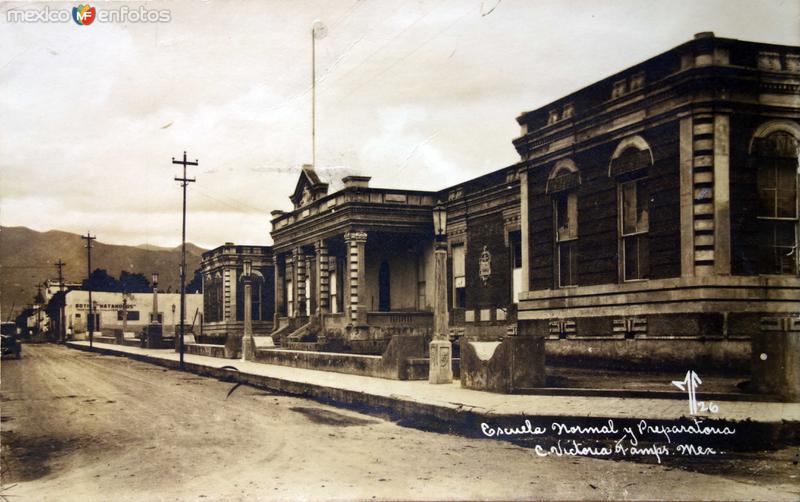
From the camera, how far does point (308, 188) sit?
36594 mm

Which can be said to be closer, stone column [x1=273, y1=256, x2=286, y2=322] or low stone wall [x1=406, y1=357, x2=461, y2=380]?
low stone wall [x1=406, y1=357, x2=461, y2=380]

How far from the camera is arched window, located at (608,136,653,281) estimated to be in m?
15.1

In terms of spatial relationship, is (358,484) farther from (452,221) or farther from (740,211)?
(452,221)

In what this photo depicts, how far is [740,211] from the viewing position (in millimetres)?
13227

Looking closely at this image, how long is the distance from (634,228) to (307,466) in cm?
1007

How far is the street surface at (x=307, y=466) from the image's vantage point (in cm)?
687

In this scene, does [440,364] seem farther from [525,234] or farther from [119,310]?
[119,310]

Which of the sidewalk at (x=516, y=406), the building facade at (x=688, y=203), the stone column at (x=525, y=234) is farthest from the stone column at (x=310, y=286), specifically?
the building facade at (x=688, y=203)

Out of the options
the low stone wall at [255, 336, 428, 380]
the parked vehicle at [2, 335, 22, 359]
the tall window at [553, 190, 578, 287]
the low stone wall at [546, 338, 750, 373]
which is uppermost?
the tall window at [553, 190, 578, 287]

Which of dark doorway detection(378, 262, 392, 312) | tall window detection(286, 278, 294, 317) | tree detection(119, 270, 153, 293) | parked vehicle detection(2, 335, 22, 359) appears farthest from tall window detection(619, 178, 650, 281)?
tree detection(119, 270, 153, 293)

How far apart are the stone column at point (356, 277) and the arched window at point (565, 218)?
14.1 meters

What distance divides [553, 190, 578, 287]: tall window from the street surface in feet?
23.7

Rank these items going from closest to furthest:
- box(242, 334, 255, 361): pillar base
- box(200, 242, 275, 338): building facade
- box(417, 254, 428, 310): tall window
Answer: box(242, 334, 255, 361): pillar base → box(417, 254, 428, 310): tall window → box(200, 242, 275, 338): building facade

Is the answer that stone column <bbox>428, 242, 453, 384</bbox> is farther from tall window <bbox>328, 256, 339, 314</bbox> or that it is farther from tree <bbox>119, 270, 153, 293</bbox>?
tree <bbox>119, 270, 153, 293</bbox>
